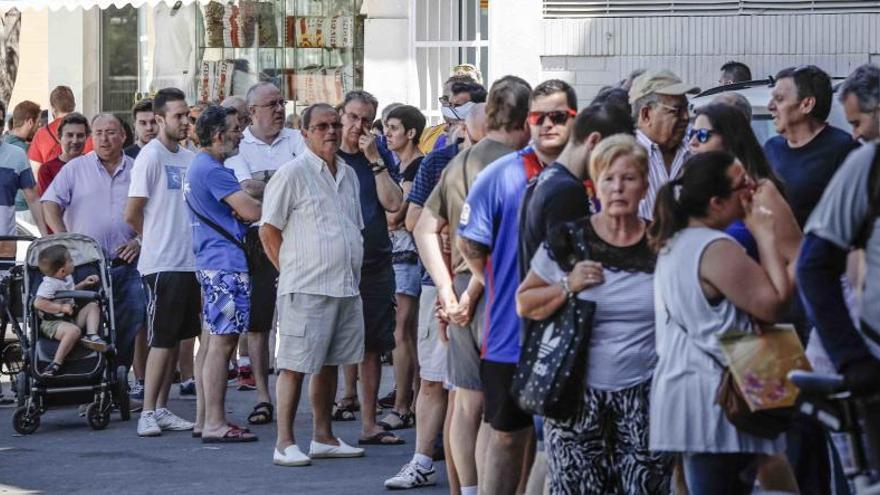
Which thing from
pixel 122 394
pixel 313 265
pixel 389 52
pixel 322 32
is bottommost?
pixel 122 394

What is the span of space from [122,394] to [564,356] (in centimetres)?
635

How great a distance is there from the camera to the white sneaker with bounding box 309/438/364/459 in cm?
1097

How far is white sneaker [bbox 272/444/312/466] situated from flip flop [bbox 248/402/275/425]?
1.73 meters

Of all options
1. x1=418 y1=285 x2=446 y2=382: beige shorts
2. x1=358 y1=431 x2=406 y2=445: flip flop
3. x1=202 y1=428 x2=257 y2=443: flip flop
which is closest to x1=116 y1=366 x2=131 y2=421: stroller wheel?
x1=202 y1=428 x2=257 y2=443: flip flop

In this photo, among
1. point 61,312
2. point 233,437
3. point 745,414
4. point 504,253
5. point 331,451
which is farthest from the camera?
point 61,312

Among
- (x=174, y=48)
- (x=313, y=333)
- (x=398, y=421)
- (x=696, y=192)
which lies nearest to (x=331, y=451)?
(x=313, y=333)

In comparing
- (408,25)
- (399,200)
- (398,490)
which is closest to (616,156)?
(398,490)

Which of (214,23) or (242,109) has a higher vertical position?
(214,23)

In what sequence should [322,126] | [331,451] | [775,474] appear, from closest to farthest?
[775,474], [322,126], [331,451]

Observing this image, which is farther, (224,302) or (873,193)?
(224,302)

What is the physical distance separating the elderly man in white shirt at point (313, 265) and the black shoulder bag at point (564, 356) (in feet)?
12.0

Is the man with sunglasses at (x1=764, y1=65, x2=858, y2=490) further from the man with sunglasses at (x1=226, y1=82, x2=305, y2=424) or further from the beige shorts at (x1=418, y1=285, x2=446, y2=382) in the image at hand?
the man with sunglasses at (x1=226, y1=82, x2=305, y2=424)

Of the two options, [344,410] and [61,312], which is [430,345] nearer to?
[344,410]

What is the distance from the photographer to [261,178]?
41.9ft
